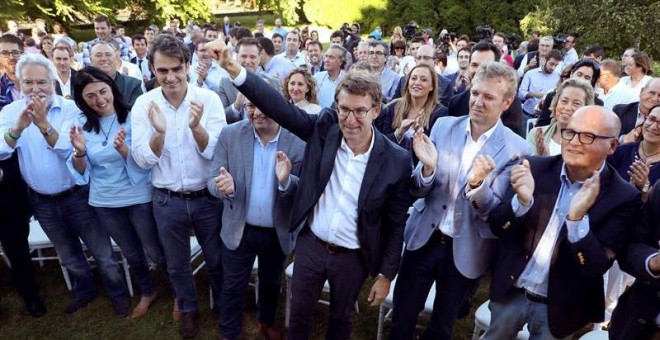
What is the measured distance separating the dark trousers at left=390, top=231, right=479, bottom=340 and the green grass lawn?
851mm

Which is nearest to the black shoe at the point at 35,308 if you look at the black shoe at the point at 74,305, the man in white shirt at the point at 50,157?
the black shoe at the point at 74,305

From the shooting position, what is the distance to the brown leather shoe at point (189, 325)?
3660mm

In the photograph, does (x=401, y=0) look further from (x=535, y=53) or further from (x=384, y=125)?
(x=384, y=125)

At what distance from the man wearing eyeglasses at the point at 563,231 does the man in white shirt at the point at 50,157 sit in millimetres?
2870

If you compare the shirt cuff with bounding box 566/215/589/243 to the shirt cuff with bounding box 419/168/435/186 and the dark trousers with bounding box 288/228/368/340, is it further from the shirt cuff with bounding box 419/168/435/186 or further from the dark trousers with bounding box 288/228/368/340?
the dark trousers with bounding box 288/228/368/340

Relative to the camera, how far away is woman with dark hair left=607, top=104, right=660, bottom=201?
9.49 ft

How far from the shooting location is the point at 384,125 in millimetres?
4117

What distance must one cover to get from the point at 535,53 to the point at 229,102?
269 inches

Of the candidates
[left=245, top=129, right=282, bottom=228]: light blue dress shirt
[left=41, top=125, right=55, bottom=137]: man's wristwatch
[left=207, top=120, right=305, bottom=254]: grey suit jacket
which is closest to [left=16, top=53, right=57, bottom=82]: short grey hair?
[left=41, top=125, right=55, bottom=137]: man's wristwatch

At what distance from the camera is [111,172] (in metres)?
3.41

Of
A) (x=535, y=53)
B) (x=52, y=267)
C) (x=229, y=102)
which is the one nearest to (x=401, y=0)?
(x=535, y=53)

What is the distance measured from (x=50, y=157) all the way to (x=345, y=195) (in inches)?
89.2

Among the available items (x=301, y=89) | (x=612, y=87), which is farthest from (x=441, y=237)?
(x=612, y=87)

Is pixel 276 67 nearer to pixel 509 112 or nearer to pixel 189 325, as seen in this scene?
pixel 509 112
